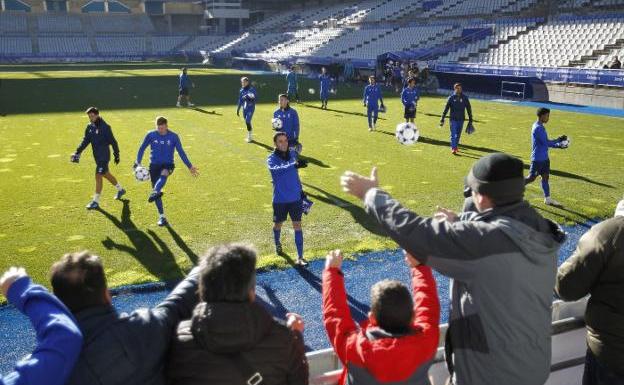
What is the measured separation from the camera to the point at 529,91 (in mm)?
26797

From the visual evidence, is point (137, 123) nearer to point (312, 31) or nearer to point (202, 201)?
point (202, 201)

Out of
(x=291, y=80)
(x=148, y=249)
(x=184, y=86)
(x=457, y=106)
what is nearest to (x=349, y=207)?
(x=148, y=249)

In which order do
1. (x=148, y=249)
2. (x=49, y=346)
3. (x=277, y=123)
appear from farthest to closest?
(x=277, y=123), (x=148, y=249), (x=49, y=346)

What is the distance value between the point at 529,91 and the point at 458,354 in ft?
88.8

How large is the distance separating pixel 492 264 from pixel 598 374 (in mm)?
1407

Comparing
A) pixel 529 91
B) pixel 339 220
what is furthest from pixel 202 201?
pixel 529 91

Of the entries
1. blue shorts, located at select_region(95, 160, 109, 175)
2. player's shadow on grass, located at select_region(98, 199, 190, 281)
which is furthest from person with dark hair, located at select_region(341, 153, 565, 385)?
blue shorts, located at select_region(95, 160, 109, 175)

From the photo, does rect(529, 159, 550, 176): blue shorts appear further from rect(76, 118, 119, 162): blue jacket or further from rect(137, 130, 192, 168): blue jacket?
rect(76, 118, 119, 162): blue jacket

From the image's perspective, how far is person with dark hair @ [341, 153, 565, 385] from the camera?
2.32 m

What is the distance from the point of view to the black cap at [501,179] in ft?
8.03

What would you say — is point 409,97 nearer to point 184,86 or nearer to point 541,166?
point 541,166

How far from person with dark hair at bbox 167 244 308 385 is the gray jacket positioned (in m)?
0.67

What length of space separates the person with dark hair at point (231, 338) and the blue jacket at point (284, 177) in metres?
4.77

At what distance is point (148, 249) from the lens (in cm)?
770
